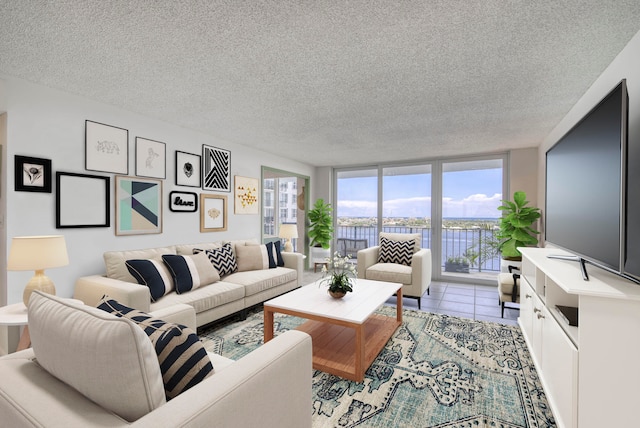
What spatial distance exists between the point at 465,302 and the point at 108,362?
4220 mm

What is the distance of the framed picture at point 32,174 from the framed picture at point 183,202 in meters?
1.16

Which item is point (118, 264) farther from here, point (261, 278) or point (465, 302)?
point (465, 302)

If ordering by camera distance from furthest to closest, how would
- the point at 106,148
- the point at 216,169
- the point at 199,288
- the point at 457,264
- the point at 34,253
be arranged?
1. the point at 457,264
2. the point at 216,169
3. the point at 199,288
4. the point at 106,148
5. the point at 34,253

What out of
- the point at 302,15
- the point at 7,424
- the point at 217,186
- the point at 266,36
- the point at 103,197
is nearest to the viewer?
the point at 7,424

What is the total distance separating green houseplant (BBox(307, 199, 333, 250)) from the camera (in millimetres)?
5949

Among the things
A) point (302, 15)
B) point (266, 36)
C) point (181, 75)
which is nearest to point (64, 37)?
point (181, 75)

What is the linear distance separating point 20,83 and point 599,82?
4.61 metres

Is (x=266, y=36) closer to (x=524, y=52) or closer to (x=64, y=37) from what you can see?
(x=64, y=37)

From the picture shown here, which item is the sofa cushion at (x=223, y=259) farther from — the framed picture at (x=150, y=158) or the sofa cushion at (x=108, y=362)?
the sofa cushion at (x=108, y=362)

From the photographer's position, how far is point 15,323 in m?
1.86

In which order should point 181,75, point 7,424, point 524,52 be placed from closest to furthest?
point 7,424 < point 524,52 < point 181,75

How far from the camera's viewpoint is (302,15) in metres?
1.59

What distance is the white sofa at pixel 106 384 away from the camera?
80 centimetres

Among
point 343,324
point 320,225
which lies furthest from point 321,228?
point 343,324
